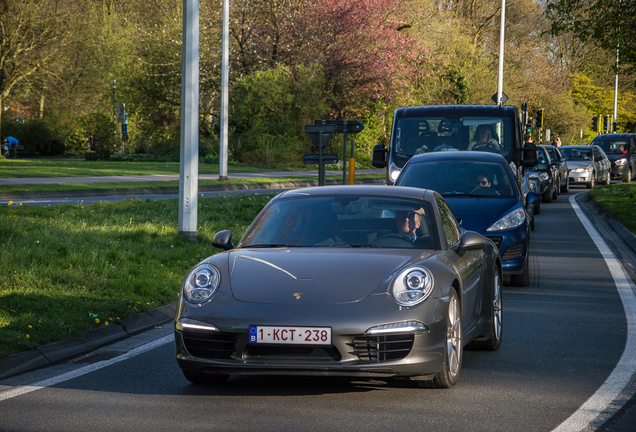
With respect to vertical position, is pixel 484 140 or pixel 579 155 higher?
pixel 484 140

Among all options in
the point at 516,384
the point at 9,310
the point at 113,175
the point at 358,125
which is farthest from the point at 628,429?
the point at 113,175

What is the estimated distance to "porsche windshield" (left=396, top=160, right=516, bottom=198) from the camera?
11.5 m

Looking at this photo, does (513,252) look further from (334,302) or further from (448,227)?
(334,302)

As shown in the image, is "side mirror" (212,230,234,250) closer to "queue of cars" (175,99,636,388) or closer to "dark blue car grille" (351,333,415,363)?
"queue of cars" (175,99,636,388)

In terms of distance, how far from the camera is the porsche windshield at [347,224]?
6.28 meters

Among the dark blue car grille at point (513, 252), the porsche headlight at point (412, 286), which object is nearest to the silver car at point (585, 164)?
the dark blue car grille at point (513, 252)

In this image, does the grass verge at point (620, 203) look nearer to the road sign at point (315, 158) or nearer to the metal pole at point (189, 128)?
the road sign at point (315, 158)

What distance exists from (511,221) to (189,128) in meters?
5.11

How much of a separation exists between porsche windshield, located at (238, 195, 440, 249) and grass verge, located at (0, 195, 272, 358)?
2012 mm

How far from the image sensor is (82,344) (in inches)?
282

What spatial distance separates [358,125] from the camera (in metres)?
19.5

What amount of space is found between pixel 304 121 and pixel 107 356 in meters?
36.9

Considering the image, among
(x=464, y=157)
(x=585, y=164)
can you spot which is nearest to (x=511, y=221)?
(x=464, y=157)

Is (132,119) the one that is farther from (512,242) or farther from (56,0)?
(512,242)
